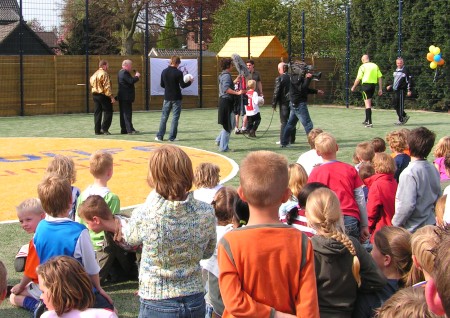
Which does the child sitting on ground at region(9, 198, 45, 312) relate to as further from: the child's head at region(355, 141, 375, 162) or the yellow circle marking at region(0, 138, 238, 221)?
the child's head at region(355, 141, 375, 162)

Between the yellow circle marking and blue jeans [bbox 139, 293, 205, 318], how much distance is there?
192 inches

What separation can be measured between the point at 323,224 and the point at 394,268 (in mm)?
690

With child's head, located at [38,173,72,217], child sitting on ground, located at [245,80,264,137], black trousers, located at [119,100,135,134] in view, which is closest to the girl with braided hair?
child's head, located at [38,173,72,217]

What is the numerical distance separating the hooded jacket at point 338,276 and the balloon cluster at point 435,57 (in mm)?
20394

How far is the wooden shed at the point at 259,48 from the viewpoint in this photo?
29219 mm

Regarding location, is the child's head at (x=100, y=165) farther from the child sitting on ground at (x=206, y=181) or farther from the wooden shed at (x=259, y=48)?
the wooden shed at (x=259, y=48)

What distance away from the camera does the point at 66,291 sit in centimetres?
351

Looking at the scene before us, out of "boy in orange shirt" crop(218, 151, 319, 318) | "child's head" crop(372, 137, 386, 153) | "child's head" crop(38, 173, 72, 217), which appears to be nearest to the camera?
"boy in orange shirt" crop(218, 151, 319, 318)

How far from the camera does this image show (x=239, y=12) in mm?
39000

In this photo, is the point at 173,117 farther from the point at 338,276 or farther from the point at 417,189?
the point at 338,276

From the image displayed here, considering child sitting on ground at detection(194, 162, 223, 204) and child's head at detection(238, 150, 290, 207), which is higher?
child's head at detection(238, 150, 290, 207)

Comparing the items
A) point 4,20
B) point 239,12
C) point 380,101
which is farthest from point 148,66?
point 239,12

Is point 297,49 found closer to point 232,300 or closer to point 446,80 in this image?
point 446,80

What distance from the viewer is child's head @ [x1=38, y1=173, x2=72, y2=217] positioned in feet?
14.9
